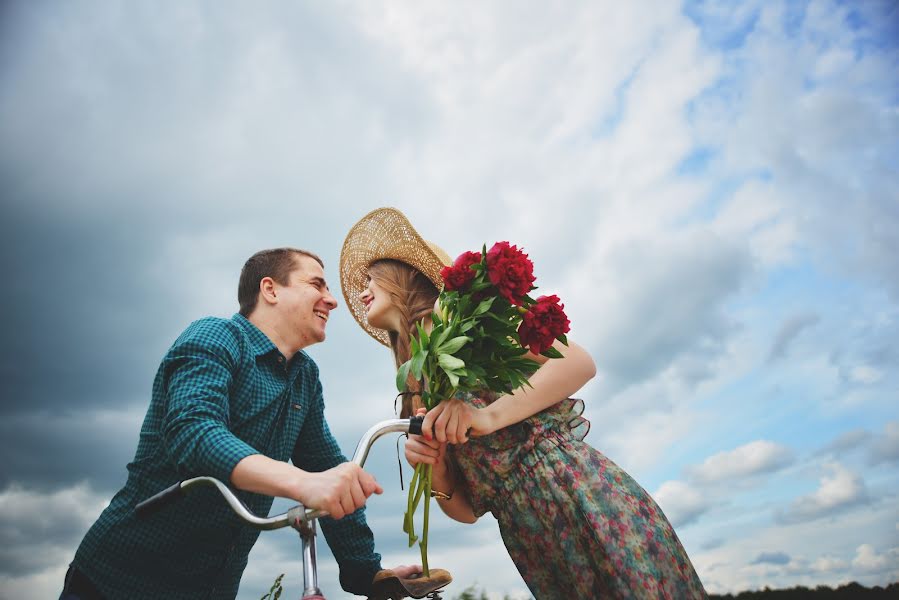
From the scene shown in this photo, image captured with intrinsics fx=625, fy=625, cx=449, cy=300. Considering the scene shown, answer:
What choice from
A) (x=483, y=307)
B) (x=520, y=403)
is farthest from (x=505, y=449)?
(x=483, y=307)

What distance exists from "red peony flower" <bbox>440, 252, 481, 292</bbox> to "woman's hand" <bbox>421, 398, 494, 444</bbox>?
49cm

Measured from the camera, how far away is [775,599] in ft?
20.9

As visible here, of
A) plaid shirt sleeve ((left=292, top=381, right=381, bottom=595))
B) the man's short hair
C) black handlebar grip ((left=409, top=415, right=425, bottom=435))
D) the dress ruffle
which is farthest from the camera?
the man's short hair

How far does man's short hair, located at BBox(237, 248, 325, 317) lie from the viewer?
386 cm

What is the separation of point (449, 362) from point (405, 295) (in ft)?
3.84

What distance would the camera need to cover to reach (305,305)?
372cm

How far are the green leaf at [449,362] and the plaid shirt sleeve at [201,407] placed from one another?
2.54 ft

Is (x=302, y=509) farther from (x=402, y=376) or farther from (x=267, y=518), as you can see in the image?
(x=402, y=376)

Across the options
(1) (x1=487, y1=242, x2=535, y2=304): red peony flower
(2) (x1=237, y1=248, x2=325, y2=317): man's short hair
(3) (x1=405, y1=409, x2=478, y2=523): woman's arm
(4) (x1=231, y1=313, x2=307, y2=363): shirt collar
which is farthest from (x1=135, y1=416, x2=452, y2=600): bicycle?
(2) (x1=237, y1=248, x2=325, y2=317): man's short hair

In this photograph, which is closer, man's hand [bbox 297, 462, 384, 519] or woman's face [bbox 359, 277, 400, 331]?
man's hand [bbox 297, 462, 384, 519]

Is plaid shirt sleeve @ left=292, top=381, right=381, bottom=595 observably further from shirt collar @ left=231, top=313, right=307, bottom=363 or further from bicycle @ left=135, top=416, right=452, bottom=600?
bicycle @ left=135, top=416, right=452, bottom=600

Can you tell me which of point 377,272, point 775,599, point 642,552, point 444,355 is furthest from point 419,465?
point 775,599

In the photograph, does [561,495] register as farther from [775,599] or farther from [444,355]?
[775,599]

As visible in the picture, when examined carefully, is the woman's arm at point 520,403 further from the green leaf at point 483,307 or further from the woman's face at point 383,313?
the woman's face at point 383,313
